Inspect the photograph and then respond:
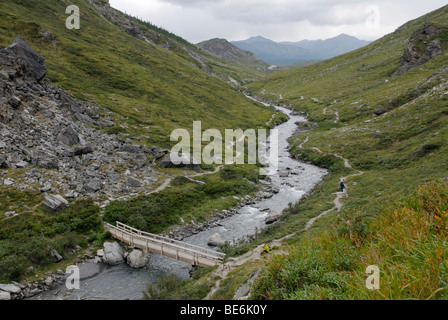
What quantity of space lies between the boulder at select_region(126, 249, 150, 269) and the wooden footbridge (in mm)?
523

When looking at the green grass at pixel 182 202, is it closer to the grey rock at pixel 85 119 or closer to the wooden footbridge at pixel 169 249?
the wooden footbridge at pixel 169 249

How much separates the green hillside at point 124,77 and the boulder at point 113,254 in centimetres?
2846

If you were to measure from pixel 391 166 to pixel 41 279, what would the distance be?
44963mm

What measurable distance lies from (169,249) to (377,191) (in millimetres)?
23875

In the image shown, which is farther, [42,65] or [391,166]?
[42,65]

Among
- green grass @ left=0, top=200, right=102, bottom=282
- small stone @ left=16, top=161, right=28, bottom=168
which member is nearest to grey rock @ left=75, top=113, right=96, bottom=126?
small stone @ left=16, top=161, right=28, bottom=168

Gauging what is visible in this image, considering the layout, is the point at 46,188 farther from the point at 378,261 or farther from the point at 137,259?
the point at 378,261

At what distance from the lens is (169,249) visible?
77.6ft

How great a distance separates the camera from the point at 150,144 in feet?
167

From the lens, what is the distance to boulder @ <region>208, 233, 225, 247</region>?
1079 inches
